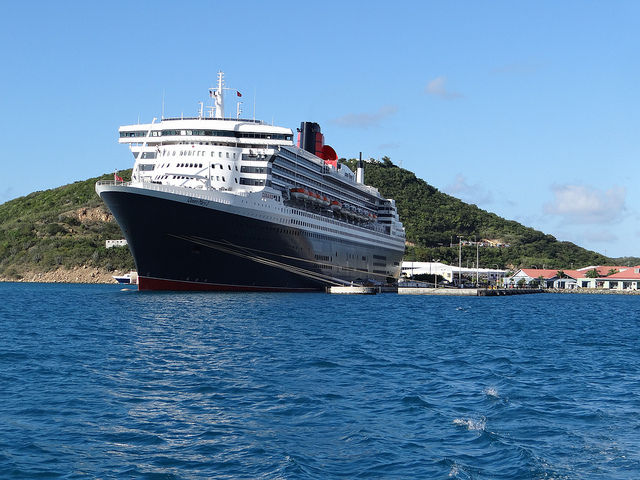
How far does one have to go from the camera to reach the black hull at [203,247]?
5491 cm

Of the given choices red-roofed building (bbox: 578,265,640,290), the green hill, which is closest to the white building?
red-roofed building (bbox: 578,265,640,290)

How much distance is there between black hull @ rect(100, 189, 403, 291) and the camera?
2162 inches

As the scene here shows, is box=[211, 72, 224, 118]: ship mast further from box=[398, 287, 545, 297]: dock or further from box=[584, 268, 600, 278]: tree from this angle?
box=[584, 268, 600, 278]: tree

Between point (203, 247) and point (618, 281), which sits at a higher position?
point (203, 247)

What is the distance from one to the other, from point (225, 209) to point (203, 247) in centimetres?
345

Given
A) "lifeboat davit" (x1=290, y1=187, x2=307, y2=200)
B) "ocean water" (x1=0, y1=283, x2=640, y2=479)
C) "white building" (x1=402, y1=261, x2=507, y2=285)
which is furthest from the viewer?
"white building" (x1=402, y1=261, x2=507, y2=285)

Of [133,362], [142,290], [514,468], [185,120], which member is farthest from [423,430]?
[185,120]

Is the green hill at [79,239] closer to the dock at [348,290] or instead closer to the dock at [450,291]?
the dock at [450,291]

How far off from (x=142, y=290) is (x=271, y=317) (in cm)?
2297

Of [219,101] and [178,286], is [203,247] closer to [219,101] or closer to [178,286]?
[178,286]

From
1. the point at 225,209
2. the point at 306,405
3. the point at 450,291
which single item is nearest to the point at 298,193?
the point at 225,209

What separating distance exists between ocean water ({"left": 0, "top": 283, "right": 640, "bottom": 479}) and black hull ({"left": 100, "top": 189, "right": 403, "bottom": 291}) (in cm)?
2089

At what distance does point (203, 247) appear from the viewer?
5744 cm

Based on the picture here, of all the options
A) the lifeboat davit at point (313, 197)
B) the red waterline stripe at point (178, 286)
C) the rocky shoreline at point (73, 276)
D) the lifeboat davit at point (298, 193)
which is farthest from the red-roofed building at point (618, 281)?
the red waterline stripe at point (178, 286)
